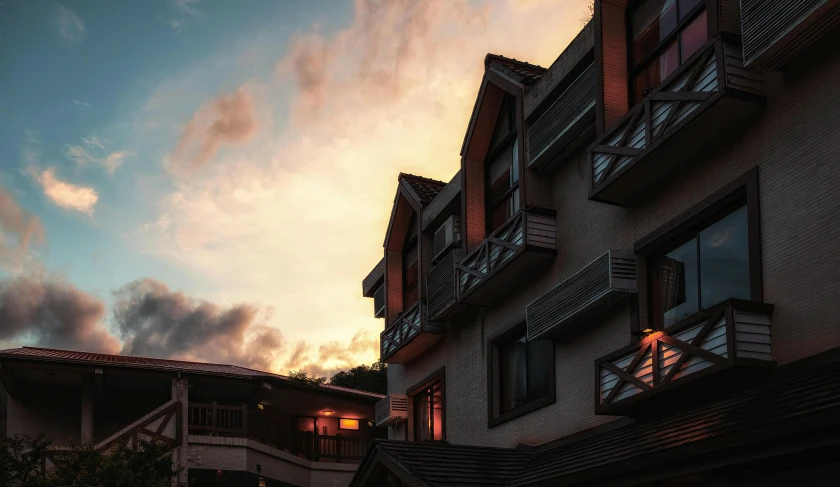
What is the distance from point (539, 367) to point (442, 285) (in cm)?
432

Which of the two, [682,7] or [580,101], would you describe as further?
[580,101]

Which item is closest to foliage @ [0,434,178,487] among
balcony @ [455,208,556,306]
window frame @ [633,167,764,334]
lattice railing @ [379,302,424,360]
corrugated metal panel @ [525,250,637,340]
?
lattice railing @ [379,302,424,360]

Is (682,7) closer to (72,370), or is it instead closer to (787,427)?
(787,427)

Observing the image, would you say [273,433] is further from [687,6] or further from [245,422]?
[687,6]

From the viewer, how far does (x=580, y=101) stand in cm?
1939

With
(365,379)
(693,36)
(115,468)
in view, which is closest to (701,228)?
(693,36)

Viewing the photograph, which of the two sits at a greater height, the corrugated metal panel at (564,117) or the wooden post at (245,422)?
the corrugated metal panel at (564,117)

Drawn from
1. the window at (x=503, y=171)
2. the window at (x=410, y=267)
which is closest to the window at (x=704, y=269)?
the window at (x=503, y=171)

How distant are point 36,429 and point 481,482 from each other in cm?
2131

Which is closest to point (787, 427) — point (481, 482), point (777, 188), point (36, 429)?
point (777, 188)

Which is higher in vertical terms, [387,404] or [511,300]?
[511,300]

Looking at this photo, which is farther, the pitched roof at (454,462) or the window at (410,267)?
the window at (410,267)

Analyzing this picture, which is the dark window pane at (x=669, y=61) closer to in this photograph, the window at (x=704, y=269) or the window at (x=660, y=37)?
the window at (x=660, y=37)

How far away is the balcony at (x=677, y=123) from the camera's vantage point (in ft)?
48.0
